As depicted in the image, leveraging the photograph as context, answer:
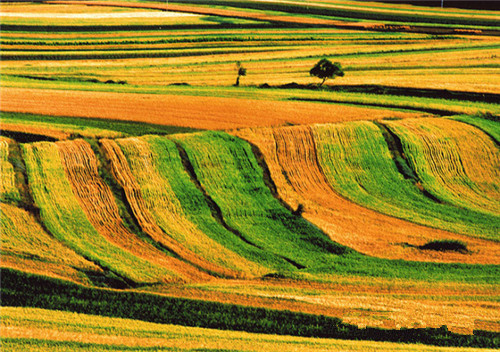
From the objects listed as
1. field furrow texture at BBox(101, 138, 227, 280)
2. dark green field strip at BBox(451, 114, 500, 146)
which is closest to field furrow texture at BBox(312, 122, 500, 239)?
dark green field strip at BBox(451, 114, 500, 146)

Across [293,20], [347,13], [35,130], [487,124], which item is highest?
[347,13]

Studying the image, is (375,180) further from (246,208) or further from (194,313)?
(194,313)

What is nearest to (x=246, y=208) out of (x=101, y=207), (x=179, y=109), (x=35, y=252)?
(x=101, y=207)

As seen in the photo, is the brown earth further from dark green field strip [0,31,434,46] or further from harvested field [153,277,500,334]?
harvested field [153,277,500,334]

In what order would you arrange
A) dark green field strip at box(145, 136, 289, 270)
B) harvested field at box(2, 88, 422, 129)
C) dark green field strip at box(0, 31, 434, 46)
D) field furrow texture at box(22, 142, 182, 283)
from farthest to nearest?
dark green field strip at box(0, 31, 434, 46) < harvested field at box(2, 88, 422, 129) < dark green field strip at box(145, 136, 289, 270) < field furrow texture at box(22, 142, 182, 283)

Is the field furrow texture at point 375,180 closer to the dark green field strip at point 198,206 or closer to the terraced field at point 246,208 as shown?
the terraced field at point 246,208

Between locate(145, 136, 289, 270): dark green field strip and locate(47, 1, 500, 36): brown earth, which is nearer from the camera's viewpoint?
locate(145, 136, 289, 270): dark green field strip

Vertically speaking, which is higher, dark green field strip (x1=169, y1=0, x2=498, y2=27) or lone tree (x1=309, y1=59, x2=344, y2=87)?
dark green field strip (x1=169, y1=0, x2=498, y2=27)
